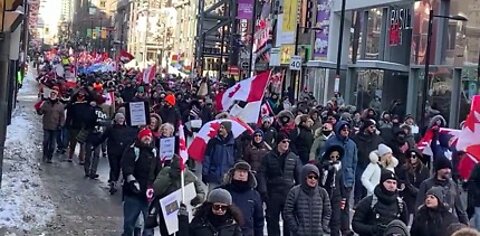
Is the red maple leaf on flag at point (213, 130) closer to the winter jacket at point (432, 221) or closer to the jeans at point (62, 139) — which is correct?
the winter jacket at point (432, 221)

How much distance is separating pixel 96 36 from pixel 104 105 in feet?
317

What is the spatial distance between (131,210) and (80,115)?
881 centimetres

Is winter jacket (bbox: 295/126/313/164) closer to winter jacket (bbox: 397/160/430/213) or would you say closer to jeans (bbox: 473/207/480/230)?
winter jacket (bbox: 397/160/430/213)

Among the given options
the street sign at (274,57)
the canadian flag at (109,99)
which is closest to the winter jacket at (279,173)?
the canadian flag at (109,99)

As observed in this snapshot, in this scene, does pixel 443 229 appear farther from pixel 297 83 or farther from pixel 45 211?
pixel 297 83

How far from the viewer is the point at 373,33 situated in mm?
43656

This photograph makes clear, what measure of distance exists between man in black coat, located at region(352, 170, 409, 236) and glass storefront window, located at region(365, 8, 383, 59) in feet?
109

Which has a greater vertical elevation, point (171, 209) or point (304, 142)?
point (304, 142)

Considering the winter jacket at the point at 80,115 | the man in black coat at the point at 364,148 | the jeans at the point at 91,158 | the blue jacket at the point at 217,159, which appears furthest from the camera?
the winter jacket at the point at 80,115

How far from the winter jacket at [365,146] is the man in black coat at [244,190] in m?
5.69

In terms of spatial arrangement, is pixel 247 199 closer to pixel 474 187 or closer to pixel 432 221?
pixel 432 221

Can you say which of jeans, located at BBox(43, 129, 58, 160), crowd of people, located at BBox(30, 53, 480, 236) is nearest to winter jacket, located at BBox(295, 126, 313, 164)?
crowd of people, located at BBox(30, 53, 480, 236)

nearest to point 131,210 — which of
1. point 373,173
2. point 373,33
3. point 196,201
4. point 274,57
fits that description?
point 196,201

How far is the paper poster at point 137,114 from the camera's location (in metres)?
16.3
